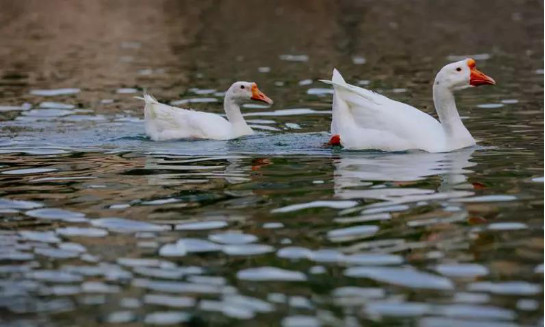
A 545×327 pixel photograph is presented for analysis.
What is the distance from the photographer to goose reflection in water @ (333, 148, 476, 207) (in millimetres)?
10828

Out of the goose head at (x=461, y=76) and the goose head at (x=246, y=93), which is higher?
the goose head at (x=461, y=76)

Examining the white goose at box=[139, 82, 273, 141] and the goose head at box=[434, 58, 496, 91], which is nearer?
the goose head at box=[434, 58, 496, 91]

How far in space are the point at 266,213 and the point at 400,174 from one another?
2359 mm

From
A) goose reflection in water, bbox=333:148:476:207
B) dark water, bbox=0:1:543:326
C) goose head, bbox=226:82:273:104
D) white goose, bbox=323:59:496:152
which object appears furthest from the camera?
goose head, bbox=226:82:273:104

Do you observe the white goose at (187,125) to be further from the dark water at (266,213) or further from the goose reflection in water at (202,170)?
the goose reflection in water at (202,170)

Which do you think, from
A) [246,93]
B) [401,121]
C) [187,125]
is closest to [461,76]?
[401,121]

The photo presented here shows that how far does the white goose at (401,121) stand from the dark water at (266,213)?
21 cm

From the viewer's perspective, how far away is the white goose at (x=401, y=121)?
13.6 meters

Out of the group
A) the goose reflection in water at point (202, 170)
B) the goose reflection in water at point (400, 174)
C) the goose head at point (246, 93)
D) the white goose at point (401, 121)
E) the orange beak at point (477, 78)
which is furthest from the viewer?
the goose head at point (246, 93)

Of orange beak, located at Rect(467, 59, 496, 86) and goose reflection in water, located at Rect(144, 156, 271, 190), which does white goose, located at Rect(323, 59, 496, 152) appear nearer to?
orange beak, located at Rect(467, 59, 496, 86)

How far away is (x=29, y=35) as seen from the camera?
3538cm

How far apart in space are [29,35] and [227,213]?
26.6 meters

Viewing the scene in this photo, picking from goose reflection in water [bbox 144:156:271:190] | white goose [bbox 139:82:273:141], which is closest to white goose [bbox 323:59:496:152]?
goose reflection in water [bbox 144:156:271:190]

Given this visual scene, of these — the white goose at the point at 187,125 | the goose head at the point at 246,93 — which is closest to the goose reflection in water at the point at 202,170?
the white goose at the point at 187,125
